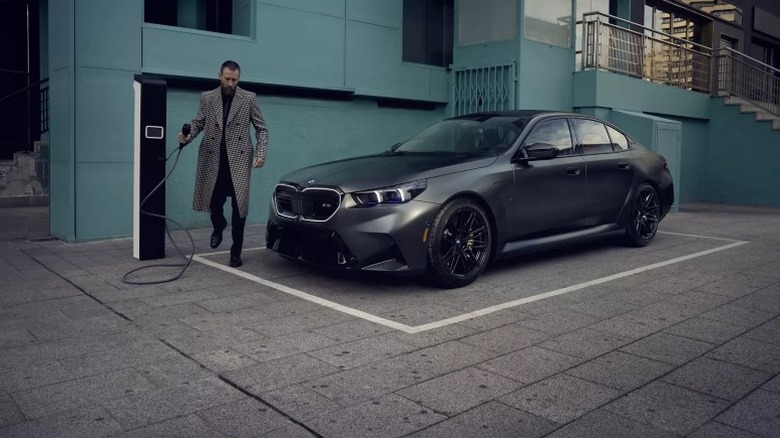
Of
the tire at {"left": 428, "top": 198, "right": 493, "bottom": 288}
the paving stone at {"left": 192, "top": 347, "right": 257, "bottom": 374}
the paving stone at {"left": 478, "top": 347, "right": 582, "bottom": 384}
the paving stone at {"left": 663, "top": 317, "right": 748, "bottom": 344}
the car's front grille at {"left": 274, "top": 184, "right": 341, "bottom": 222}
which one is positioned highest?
the car's front grille at {"left": 274, "top": 184, "right": 341, "bottom": 222}

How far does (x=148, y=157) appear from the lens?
6980mm

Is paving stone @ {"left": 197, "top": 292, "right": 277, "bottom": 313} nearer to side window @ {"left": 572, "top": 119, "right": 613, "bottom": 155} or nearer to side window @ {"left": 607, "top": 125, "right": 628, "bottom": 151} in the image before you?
side window @ {"left": 572, "top": 119, "right": 613, "bottom": 155}

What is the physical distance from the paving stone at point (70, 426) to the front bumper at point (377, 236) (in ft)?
8.33

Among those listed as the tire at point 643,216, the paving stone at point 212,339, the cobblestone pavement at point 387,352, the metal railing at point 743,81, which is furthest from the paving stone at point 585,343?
the metal railing at point 743,81

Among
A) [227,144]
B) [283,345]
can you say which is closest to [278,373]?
[283,345]

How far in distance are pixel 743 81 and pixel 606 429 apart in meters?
15.5

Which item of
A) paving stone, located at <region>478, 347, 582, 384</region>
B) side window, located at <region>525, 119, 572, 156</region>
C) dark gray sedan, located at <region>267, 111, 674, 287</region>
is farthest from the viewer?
side window, located at <region>525, 119, 572, 156</region>

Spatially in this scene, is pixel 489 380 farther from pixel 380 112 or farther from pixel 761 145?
pixel 761 145

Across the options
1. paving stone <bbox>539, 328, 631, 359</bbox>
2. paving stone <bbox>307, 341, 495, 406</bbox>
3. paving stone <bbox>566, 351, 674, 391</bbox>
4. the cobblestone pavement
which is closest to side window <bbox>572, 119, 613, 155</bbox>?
the cobblestone pavement

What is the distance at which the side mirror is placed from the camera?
21.0ft

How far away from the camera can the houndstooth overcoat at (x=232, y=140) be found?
6.67 meters

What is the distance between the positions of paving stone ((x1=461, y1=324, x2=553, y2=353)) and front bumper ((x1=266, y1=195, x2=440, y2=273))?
1085mm

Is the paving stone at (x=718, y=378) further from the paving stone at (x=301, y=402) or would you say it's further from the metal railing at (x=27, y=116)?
the metal railing at (x=27, y=116)

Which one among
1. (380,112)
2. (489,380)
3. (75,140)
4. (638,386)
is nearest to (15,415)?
(489,380)
